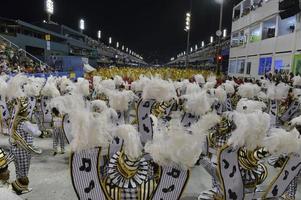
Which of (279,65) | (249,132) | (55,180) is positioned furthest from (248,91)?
(279,65)

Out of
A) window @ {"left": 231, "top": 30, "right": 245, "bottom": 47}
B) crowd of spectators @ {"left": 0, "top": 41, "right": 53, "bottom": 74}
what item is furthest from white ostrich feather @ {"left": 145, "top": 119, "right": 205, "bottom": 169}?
window @ {"left": 231, "top": 30, "right": 245, "bottom": 47}

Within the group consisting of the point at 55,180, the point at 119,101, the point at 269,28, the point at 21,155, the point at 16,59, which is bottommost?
the point at 55,180

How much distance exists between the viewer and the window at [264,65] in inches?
942

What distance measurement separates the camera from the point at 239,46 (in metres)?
32.8

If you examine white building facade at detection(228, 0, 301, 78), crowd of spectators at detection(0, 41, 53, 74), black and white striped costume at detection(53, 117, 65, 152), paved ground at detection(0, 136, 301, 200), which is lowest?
paved ground at detection(0, 136, 301, 200)

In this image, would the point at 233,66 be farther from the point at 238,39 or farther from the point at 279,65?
the point at 279,65

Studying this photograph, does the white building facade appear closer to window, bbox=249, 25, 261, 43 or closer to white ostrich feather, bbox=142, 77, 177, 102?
window, bbox=249, 25, 261, 43

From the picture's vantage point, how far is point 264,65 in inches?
986

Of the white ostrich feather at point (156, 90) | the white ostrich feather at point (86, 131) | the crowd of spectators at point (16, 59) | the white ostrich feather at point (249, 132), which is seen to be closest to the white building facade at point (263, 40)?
the white ostrich feather at point (156, 90)

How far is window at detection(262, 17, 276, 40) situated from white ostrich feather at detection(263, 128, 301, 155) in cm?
2177

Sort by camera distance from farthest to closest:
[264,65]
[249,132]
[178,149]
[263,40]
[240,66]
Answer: [240,66]
[263,40]
[264,65]
[249,132]
[178,149]

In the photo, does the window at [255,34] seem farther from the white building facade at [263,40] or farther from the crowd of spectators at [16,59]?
the crowd of spectators at [16,59]

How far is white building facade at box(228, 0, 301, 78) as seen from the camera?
20.1 metres

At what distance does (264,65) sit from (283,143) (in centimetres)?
2259
